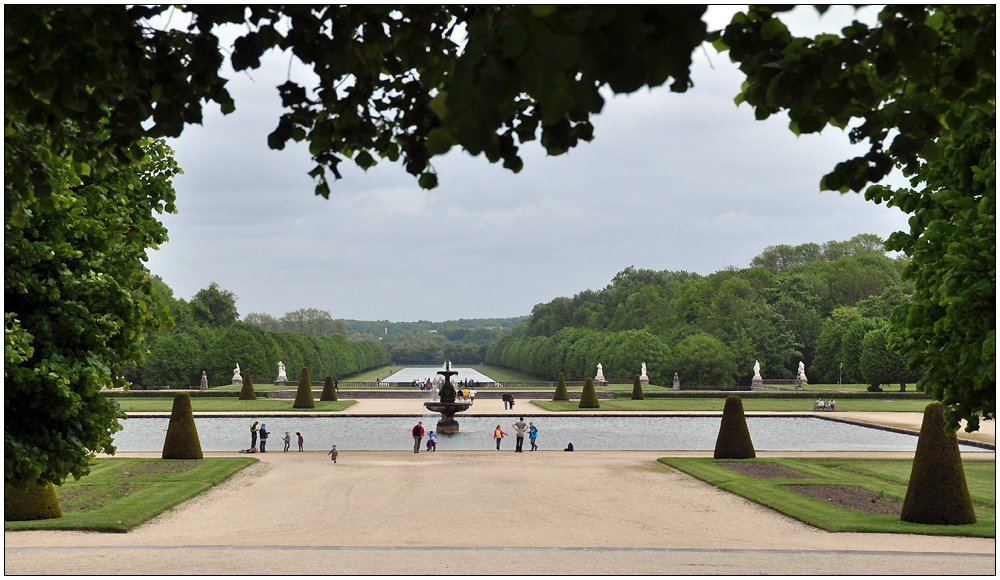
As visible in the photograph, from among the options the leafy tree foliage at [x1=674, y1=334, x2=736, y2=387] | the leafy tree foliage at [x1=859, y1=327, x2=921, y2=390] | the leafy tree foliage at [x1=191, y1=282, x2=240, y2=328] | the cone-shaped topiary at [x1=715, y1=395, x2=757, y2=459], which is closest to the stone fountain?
the cone-shaped topiary at [x1=715, y1=395, x2=757, y2=459]

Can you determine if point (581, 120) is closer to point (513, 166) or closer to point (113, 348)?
point (513, 166)

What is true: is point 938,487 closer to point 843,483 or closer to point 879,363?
point 843,483

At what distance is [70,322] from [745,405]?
42751mm

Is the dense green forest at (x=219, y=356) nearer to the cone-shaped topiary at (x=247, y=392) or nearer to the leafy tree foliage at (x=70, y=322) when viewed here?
the cone-shaped topiary at (x=247, y=392)

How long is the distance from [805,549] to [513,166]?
9.18m

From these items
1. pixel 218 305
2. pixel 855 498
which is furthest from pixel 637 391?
pixel 218 305

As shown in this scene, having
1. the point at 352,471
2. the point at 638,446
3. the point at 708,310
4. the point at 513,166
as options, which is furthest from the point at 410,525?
the point at 708,310

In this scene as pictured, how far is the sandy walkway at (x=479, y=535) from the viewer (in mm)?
9703

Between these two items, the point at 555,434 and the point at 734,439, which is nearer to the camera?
the point at 734,439

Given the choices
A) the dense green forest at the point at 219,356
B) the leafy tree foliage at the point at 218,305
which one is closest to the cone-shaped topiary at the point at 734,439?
the dense green forest at the point at 219,356

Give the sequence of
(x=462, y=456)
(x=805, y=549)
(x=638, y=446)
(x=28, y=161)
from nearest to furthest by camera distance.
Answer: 1. (x=28, y=161)
2. (x=805, y=549)
3. (x=462, y=456)
4. (x=638, y=446)

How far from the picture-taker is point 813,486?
17625 millimetres

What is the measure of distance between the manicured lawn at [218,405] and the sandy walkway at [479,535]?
24.6 m

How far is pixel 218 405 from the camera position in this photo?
4588 cm
